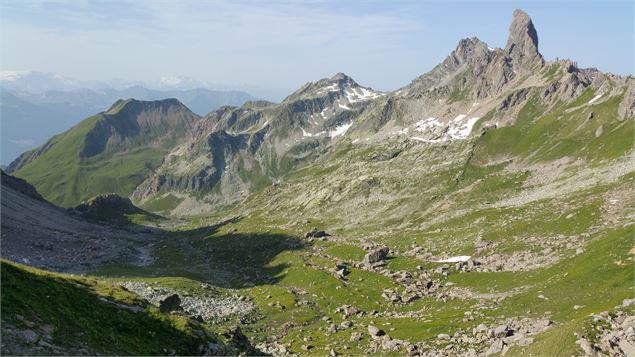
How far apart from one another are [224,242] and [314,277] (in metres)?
74.5

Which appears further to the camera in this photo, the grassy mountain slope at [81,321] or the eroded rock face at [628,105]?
the eroded rock face at [628,105]

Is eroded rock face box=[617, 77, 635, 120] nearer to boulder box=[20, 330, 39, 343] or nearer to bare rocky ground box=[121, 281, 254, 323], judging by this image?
bare rocky ground box=[121, 281, 254, 323]

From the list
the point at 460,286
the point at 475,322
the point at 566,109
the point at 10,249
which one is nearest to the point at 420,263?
the point at 460,286

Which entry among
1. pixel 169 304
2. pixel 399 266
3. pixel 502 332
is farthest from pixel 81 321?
pixel 399 266

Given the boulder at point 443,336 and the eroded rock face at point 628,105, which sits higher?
the eroded rock face at point 628,105

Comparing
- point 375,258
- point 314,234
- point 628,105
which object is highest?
point 628,105

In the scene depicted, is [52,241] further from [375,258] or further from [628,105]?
[628,105]

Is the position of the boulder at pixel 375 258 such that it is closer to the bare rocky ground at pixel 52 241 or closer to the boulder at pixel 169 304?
the boulder at pixel 169 304

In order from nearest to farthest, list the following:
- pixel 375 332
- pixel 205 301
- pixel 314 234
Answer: pixel 375 332 → pixel 205 301 → pixel 314 234

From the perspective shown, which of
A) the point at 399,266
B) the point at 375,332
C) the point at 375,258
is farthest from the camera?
the point at 375,258

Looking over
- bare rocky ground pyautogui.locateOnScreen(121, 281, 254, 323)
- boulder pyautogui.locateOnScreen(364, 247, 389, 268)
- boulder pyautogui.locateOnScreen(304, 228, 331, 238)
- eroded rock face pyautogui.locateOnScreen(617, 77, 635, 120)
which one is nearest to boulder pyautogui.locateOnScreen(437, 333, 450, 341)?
bare rocky ground pyautogui.locateOnScreen(121, 281, 254, 323)

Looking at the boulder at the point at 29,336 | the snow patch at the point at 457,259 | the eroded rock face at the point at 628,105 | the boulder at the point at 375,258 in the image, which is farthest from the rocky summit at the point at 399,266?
the snow patch at the point at 457,259

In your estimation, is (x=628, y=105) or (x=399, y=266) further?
(x=628, y=105)

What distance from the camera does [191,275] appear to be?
115m
